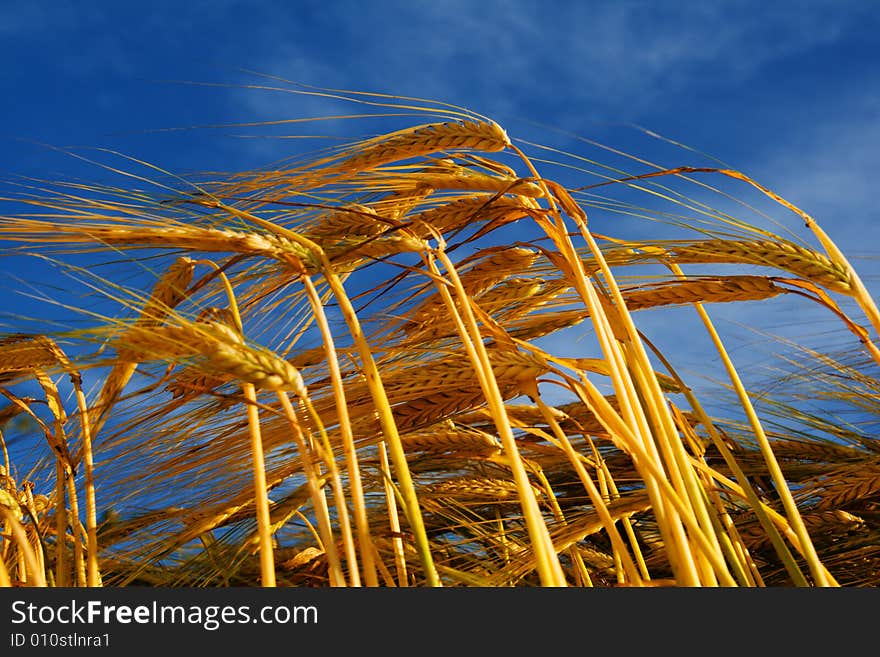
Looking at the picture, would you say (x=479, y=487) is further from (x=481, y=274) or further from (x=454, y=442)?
(x=481, y=274)

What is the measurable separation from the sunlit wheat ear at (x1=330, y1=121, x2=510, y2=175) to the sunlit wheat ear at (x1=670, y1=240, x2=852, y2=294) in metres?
0.48

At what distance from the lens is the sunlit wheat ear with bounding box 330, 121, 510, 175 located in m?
1.67

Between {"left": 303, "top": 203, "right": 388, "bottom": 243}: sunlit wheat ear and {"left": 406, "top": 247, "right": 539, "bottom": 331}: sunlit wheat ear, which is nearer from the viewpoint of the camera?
{"left": 303, "top": 203, "right": 388, "bottom": 243}: sunlit wheat ear

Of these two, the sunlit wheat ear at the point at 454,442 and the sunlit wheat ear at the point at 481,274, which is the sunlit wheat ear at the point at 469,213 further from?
the sunlit wheat ear at the point at 454,442

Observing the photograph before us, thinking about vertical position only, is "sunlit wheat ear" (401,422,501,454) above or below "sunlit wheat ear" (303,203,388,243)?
below

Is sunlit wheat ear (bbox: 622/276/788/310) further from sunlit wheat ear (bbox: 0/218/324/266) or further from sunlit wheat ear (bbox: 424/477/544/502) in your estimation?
sunlit wheat ear (bbox: 0/218/324/266)

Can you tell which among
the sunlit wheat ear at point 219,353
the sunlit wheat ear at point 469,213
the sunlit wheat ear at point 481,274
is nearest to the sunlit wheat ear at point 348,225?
the sunlit wheat ear at point 469,213

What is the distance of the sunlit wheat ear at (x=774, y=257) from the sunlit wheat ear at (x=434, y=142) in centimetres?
48

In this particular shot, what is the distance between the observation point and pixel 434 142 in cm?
167

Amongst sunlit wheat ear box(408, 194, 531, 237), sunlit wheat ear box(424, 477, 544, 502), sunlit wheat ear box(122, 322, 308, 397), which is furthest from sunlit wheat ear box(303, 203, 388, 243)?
sunlit wheat ear box(424, 477, 544, 502)

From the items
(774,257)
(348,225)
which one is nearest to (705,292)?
(774,257)

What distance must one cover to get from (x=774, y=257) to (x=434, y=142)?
29.6 inches

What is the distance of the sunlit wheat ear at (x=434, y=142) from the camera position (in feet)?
5.49

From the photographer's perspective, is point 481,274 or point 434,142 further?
point 481,274
